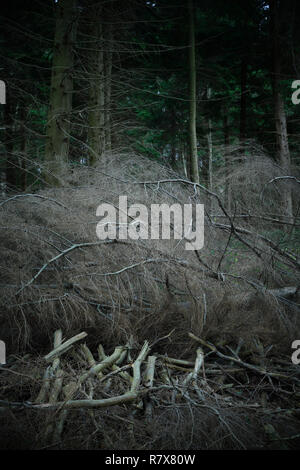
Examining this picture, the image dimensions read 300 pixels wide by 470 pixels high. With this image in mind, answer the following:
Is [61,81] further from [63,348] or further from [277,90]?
[277,90]

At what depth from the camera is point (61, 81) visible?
7156mm

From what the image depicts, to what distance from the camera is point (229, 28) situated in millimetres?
11195

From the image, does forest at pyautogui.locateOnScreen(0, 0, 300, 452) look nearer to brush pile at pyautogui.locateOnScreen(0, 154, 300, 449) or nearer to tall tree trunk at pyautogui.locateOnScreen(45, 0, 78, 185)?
brush pile at pyautogui.locateOnScreen(0, 154, 300, 449)

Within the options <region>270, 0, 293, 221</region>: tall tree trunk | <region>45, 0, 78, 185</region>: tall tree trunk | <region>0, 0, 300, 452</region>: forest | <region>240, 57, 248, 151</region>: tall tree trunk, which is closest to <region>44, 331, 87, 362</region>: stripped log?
<region>0, 0, 300, 452</region>: forest

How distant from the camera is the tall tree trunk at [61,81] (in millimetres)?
7012

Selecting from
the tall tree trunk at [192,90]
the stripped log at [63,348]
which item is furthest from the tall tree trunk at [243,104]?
the stripped log at [63,348]

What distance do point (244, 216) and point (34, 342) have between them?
10.9 ft

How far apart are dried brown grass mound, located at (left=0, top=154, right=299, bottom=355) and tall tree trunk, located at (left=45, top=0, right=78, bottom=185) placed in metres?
2.82

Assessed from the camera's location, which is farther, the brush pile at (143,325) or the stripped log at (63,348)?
the stripped log at (63,348)

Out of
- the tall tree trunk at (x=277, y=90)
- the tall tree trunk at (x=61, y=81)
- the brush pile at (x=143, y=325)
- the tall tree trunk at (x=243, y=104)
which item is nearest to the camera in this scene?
the brush pile at (x=143, y=325)

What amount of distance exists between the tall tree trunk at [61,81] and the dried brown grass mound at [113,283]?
2.82m

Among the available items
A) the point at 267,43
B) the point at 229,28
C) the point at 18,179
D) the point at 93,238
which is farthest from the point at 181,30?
the point at 93,238

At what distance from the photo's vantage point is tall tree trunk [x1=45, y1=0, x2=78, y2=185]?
7.01 meters

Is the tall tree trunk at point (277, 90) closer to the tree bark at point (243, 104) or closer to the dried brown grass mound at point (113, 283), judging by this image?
the tree bark at point (243, 104)
